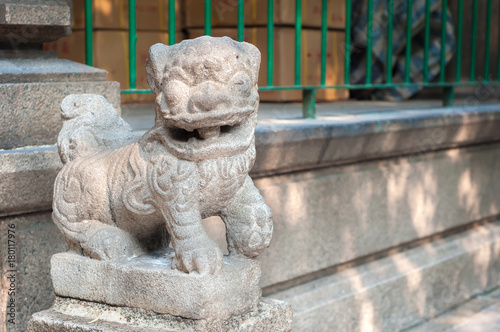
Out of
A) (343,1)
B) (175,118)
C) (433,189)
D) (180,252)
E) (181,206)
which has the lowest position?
(433,189)

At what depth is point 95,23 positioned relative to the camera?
4.54m

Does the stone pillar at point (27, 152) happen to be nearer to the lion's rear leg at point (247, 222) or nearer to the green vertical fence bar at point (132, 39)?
the green vertical fence bar at point (132, 39)

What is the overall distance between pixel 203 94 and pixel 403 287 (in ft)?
8.74

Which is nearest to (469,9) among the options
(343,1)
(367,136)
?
(343,1)

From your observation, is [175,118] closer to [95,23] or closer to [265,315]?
[265,315]

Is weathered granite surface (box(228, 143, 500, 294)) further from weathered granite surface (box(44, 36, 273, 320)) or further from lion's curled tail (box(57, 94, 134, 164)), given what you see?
weathered granite surface (box(44, 36, 273, 320))

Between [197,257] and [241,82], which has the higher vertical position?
[241,82]

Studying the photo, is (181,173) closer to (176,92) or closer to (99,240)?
(176,92)

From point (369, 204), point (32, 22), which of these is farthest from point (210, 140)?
point (369, 204)

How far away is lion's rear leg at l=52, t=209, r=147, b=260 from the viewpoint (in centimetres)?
208

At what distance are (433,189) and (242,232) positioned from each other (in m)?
2.68

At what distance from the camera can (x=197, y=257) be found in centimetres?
191

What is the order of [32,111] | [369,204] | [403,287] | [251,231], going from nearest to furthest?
[251,231], [32,111], [369,204], [403,287]

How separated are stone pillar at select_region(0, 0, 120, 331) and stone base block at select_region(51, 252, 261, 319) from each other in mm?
376
